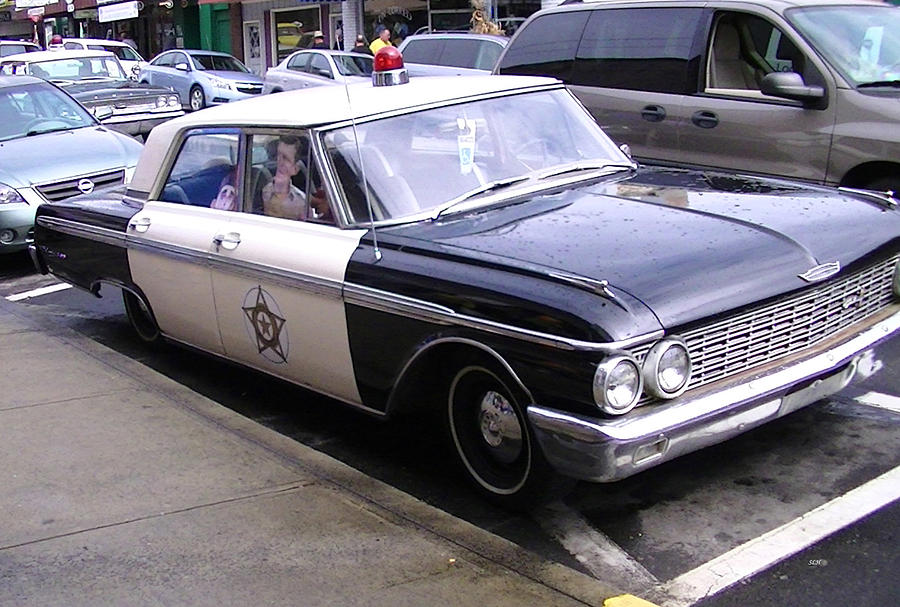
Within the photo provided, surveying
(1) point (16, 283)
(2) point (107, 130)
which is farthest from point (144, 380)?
(2) point (107, 130)

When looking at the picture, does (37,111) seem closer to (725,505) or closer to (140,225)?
(140,225)

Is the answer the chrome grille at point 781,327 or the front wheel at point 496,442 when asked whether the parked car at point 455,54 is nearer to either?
the chrome grille at point 781,327

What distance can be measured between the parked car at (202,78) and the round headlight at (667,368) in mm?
19994

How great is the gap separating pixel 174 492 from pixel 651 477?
1.98 m

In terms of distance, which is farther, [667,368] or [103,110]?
[103,110]

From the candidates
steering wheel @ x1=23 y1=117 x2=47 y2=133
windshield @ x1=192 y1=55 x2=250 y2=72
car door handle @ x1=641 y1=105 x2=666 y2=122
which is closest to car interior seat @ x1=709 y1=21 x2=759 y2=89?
car door handle @ x1=641 y1=105 x2=666 y2=122

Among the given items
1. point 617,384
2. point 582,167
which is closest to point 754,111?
point 582,167

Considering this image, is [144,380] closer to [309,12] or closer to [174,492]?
[174,492]

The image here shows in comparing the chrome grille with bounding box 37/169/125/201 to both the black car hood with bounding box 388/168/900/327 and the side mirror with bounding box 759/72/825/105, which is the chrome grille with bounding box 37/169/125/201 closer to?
the side mirror with bounding box 759/72/825/105

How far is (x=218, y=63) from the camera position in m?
25.2

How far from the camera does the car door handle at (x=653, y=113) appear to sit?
8039mm

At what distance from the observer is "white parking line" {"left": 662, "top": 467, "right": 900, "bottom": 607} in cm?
377

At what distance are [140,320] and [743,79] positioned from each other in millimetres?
4517

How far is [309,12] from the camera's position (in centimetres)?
3100
